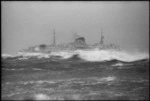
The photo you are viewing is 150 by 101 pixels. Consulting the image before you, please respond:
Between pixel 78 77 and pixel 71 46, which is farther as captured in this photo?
pixel 71 46

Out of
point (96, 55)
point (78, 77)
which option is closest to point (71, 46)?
point (96, 55)

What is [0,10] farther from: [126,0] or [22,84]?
[126,0]

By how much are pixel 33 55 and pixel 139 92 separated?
403 centimetres

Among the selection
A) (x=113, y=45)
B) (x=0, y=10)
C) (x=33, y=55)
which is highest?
(x=0, y=10)

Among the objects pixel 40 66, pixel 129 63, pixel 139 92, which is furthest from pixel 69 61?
pixel 139 92

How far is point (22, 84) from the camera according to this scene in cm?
510

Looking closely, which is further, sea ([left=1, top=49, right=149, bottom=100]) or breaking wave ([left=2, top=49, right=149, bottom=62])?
breaking wave ([left=2, top=49, right=149, bottom=62])

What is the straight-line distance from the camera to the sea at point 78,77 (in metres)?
4.72

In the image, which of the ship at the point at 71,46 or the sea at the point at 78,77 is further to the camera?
the ship at the point at 71,46

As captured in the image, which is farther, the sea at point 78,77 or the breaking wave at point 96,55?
the breaking wave at point 96,55

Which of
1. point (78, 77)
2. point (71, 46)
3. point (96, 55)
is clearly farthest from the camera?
point (71, 46)

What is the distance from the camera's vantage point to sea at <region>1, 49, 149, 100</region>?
15.5 ft

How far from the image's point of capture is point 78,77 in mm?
5484

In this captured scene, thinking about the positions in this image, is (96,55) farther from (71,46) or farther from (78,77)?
(78,77)
